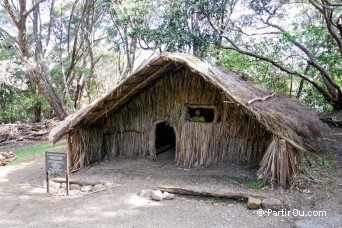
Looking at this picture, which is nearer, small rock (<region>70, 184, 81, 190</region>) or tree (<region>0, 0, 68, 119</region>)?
small rock (<region>70, 184, 81, 190</region>)

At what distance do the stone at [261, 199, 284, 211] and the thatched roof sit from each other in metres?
1.22

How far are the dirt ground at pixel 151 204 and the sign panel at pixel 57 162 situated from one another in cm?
62

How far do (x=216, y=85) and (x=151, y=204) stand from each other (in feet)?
9.36

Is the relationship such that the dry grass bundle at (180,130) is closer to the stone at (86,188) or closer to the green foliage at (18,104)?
the stone at (86,188)

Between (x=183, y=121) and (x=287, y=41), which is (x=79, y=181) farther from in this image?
(x=287, y=41)

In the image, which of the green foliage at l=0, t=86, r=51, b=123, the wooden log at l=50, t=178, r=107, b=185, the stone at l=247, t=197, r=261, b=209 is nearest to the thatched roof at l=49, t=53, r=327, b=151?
the wooden log at l=50, t=178, r=107, b=185

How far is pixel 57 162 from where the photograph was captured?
6.62m

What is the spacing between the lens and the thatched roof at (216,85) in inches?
255

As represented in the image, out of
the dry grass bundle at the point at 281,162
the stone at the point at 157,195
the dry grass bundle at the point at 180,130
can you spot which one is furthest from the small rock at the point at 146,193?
the dry grass bundle at the point at 281,162

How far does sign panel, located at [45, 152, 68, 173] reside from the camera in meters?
6.53

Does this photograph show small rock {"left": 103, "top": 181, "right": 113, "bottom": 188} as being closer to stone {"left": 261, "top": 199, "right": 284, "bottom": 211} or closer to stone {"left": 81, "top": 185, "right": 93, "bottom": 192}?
stone {"left": 81, "top": 185, "right": 93, "bottom": 192}

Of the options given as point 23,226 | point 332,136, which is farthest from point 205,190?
point 332,136

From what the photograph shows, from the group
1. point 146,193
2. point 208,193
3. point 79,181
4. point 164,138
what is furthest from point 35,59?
point 208,193

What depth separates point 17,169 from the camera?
31.9ft
